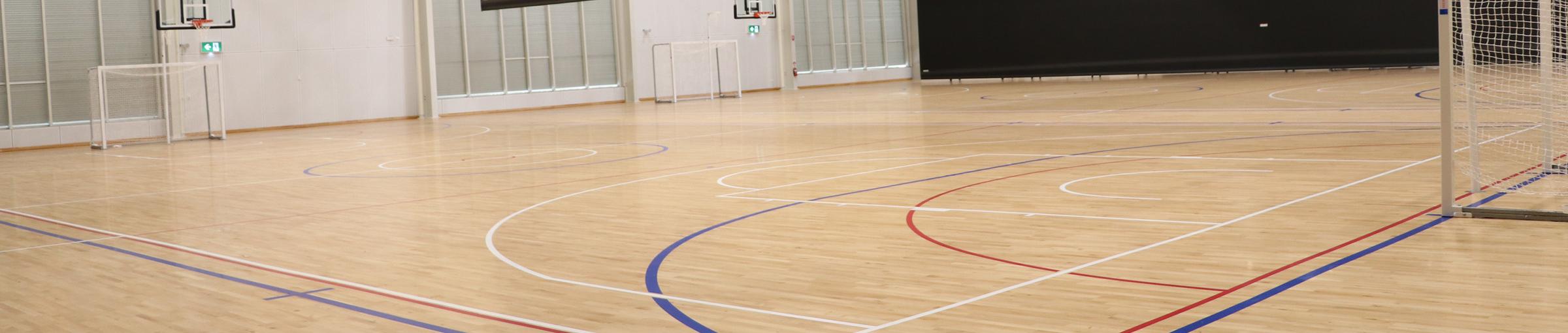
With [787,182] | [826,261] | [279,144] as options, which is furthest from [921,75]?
[826,261]

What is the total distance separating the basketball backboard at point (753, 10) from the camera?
31000 millimetres

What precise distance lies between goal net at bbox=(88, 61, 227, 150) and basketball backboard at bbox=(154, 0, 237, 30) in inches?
27.1

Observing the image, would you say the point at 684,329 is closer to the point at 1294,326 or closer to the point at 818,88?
the point at 1294,326

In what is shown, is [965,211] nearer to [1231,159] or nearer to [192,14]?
[1231,159]

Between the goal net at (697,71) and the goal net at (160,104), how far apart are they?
10022 millimetres

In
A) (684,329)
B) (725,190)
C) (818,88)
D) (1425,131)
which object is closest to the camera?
(684,329)

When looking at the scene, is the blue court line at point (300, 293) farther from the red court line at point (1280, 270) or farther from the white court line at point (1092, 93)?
Answer: the white court line at point (1092, 93)

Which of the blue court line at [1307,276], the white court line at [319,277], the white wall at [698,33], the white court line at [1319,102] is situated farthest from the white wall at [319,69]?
the blue court line at [1307,276]

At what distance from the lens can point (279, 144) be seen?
1892cm

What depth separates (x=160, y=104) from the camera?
21391mm

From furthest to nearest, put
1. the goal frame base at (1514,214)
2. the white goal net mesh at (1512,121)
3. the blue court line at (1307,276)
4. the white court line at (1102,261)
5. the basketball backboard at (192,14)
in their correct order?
the basketball backboard at (192,14), the white goal net mesh at (1512,121), the goal frame base at (1514,214), the white court line at (1102,261), the blue court line at (1307,276)

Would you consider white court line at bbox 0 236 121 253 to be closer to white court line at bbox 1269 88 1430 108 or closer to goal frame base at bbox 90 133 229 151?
goal frame base at bbox 90 133 229 151

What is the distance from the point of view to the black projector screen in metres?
30.6

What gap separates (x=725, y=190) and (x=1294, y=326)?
19.5ft
